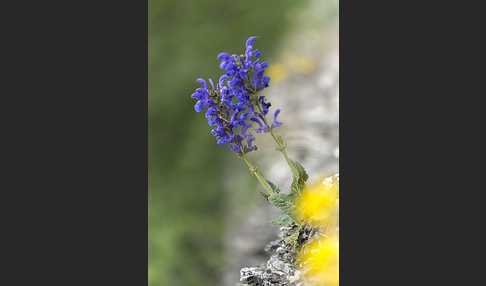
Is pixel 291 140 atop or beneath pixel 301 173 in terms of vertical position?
atop

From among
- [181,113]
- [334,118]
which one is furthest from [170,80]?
[334,118]

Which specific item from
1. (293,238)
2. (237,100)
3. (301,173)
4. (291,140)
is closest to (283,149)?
(301,173)

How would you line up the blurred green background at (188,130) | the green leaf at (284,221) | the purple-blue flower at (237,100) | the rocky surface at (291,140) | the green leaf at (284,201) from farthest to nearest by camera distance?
the blurred green background at (188,130) → the rocky surface at (291,140) → the green leaf at (284,221) → the green leaf at (284,201) → the purple-blue flower at (237,100)

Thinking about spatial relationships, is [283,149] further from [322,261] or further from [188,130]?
[188,130]

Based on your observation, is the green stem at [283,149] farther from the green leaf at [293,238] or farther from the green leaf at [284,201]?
the green leaf at [293,238]

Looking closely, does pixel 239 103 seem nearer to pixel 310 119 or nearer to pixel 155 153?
pixel 310 119

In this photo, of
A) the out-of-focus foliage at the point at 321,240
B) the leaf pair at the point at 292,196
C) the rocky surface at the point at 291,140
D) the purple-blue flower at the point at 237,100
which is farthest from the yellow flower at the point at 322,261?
the purple-blue flower at the point at 237,100
